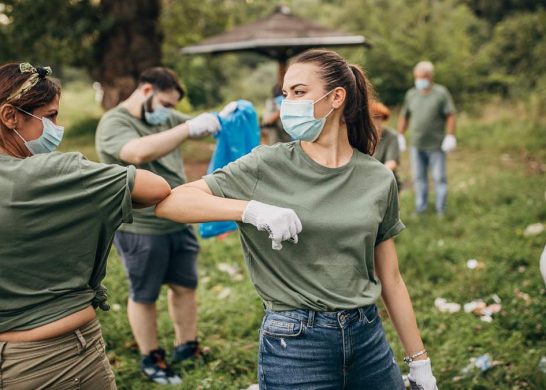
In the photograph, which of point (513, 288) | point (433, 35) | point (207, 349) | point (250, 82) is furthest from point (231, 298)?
point (250, 82)

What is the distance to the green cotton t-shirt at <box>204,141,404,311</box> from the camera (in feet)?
6.39

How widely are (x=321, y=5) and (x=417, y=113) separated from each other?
74.9ft

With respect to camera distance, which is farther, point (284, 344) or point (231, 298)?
point (231, 298)

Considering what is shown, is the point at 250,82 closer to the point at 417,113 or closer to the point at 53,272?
the point at 417,113

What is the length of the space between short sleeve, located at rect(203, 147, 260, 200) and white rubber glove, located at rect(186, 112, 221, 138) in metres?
1.28

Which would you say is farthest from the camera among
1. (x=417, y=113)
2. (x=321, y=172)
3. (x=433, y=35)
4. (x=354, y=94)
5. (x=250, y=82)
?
(x=250, y=82)

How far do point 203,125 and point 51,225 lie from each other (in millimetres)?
1594

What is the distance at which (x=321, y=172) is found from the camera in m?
2.00

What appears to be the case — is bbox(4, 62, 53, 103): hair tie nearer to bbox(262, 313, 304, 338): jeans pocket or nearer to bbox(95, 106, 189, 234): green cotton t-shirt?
bbox(262, 313, 304, 338): jeans pocket

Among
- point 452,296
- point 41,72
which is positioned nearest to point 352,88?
point 41,72

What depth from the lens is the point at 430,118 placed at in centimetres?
727

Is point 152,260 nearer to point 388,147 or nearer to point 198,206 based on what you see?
point 198,206

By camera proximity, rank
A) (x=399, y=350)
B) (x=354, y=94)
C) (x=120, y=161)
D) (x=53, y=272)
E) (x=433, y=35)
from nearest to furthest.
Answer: (x=53, y=272), (x=354, y=94), (x=120, y=161), (x=399, y=350), (x=433, y=35)

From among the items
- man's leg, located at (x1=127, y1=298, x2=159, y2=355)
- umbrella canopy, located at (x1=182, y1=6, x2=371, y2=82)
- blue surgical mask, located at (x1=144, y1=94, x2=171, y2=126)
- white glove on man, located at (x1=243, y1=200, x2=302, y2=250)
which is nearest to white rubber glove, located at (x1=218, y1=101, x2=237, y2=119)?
blue surgical mask, located at (x1=144, y1=94, x2=171, y2=126)
